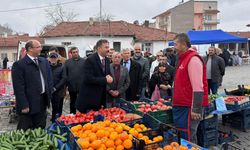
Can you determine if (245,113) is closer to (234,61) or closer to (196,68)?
(196,68)

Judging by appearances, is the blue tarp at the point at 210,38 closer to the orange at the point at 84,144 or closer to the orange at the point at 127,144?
the orange at the point at 127,144

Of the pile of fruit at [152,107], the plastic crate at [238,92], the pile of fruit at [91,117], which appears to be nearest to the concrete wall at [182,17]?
the plastic crate at [238,92]

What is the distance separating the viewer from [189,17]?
2296 inches

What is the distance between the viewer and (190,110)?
12.5 feet

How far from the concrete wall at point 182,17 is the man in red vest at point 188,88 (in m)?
56.1

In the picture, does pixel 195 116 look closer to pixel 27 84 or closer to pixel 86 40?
pixel 27 84

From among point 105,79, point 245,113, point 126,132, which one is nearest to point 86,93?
point 105,79

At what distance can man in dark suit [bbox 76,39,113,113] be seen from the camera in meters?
4.86

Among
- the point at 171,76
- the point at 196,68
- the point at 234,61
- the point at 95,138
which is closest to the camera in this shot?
the point at 95,138

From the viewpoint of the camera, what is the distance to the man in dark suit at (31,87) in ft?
14.3

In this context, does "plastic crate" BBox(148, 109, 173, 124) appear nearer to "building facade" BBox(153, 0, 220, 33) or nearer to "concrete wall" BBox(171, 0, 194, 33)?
"building facade" BBox(153, 0, 220, 33)

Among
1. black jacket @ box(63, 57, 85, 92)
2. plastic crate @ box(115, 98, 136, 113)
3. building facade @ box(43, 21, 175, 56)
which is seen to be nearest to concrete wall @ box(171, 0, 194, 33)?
building facade @ box(43, 21, 175, 56)

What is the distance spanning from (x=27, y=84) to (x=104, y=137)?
1821 mm

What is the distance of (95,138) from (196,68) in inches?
58.7
